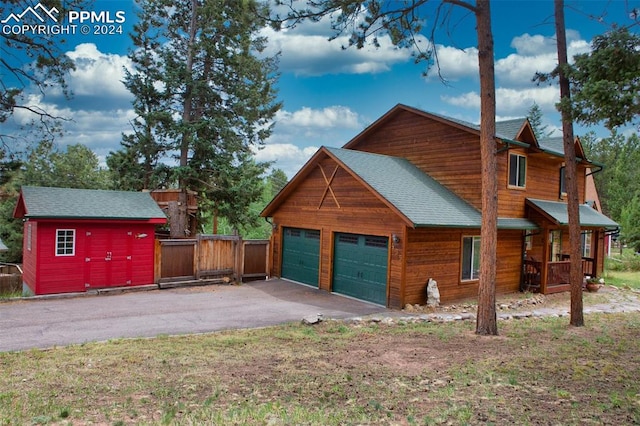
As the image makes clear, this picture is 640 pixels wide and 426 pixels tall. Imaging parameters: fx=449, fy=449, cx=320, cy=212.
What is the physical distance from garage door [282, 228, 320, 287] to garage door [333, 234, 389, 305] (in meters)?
1.25

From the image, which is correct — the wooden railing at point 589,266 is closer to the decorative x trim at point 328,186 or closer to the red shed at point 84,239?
the decorative x trim at point 328,186

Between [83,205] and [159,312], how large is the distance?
5.20m

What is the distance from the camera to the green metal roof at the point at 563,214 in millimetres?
16266

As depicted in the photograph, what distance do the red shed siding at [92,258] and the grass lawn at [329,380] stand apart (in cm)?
665

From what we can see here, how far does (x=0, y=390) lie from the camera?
5.86 meters

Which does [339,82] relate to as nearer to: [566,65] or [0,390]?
[566,65]

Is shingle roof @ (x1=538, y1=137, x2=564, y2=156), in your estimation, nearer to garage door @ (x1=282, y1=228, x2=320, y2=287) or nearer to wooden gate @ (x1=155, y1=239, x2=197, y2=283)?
garage door @ (x1=282, y1=228, x2=320, y2=287)

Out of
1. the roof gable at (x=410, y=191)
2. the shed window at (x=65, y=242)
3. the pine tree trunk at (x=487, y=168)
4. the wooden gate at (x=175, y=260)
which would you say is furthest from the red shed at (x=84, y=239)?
the pine tree trunk at (x=487, y=168)

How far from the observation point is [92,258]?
14.5m

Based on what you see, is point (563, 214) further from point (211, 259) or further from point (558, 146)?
point (211, 259)

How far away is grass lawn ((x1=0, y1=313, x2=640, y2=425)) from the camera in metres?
5.18

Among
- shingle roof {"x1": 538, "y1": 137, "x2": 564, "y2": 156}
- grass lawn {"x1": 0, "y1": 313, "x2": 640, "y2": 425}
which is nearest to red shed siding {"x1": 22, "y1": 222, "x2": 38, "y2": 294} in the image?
grass lawn {"x1": 0, "y1": 313, "x2": 640, "y2": 425}

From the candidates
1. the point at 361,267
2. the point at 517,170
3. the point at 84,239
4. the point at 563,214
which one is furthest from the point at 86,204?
the point at 563,214

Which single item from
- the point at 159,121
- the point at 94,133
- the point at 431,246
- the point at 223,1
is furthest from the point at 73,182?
the point at 431,246
